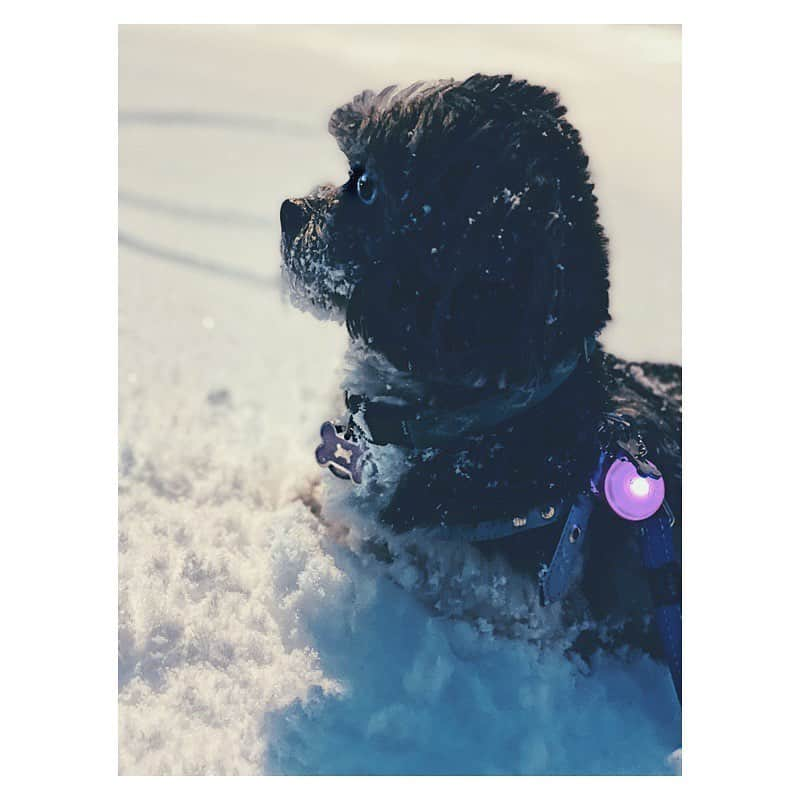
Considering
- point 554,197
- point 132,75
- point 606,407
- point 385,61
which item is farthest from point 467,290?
point 132,75

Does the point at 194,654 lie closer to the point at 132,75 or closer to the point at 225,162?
the point at 225,162

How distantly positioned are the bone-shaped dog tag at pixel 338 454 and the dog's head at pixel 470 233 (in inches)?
12.7

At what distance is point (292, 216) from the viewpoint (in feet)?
8.00

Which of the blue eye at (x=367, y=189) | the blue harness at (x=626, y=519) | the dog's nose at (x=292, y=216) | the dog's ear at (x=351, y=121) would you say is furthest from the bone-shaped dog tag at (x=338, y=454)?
the dog's ear at (x=351, y=121)

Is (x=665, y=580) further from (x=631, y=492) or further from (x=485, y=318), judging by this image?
(x=485, y=318)

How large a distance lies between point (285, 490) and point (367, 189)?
85cm

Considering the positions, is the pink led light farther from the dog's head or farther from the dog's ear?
the dog's ear

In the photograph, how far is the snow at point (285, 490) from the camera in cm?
247

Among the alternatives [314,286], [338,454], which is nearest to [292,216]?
[314,286]

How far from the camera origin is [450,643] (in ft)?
8.16

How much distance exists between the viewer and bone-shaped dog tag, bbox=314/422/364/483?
2502mm

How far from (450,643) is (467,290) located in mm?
941

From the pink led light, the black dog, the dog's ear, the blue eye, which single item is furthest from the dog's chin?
the pink led light

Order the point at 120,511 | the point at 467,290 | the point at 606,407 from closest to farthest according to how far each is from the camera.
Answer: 1. the point at 467,290
2. the point at 606,407
3. the point at 120,511
